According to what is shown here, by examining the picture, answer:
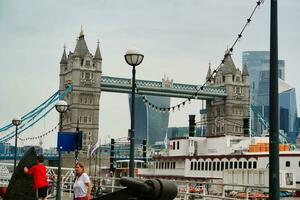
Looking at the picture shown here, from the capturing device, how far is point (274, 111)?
737cm

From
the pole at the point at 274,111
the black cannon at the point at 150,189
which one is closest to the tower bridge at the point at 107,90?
the pole at the point at 274,111

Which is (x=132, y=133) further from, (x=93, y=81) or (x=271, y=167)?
(x=93, y=81)

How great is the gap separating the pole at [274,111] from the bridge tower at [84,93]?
98.2 metres

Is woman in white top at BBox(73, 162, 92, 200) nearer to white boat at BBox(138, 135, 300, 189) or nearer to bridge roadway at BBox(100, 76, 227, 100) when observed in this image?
white boat at BBox(138, 135, 300, 189)

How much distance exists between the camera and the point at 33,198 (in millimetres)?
7340

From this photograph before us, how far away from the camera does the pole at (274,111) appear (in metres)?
7.14

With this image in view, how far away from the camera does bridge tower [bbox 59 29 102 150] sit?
107438mm

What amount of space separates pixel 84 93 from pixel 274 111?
103176mm

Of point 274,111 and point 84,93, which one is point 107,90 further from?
point 274,111

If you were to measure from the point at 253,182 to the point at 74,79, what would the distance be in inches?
3119

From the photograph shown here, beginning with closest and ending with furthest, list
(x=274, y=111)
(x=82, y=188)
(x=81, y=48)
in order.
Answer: (x=274, y=111) < (x=82, y=188) < (x=81, y=48)

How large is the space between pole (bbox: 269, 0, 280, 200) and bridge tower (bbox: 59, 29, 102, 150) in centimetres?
9817

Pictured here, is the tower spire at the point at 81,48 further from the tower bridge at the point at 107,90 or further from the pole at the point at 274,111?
the pole at the point at 274,111

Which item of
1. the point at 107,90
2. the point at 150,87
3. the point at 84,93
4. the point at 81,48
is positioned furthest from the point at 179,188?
the point at 81,48
